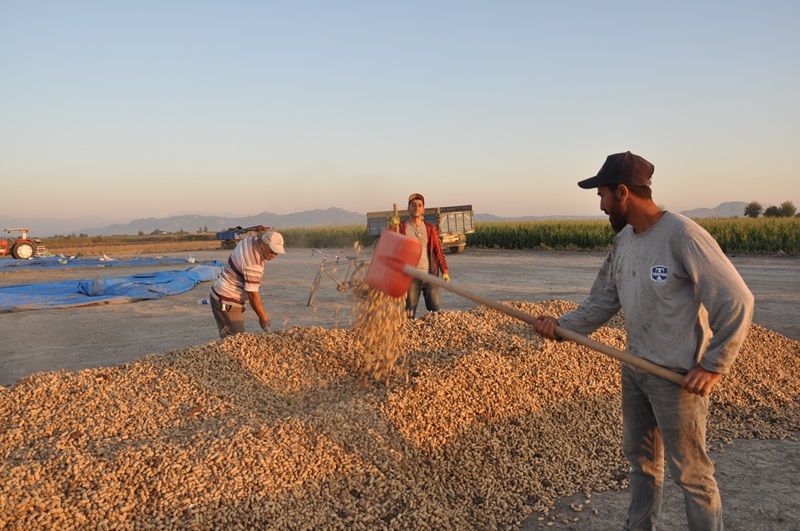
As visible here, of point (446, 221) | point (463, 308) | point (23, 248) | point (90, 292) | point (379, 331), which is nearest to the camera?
point (379, 331)

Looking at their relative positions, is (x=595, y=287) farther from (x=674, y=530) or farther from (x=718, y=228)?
(x=718, y=228)

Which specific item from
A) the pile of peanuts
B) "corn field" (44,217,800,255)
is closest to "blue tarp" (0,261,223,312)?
the pile of peanuts

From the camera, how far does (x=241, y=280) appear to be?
5195mm

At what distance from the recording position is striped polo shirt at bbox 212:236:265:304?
16.6ft

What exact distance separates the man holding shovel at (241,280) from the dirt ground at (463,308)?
19.2 inches

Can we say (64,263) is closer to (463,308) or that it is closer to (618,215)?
(463,308)

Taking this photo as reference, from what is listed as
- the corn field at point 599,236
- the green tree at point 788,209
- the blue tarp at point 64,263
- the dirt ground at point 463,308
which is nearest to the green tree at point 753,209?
the green tree at point 788,209

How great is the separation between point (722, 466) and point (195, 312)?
26.7 ft

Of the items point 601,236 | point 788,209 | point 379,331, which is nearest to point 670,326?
point 379,331

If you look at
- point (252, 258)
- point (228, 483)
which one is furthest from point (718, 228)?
point (228, 483)

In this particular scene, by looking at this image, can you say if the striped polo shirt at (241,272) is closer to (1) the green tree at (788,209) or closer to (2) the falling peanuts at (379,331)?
(2) the falling peanuts at (379,331)

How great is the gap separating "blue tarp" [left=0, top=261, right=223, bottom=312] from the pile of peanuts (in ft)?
22.8

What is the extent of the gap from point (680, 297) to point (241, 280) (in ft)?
13.2

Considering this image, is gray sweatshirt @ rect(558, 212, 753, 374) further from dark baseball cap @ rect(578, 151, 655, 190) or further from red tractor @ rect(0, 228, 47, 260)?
red tractor @ rect(0, 228, 47, 260)
